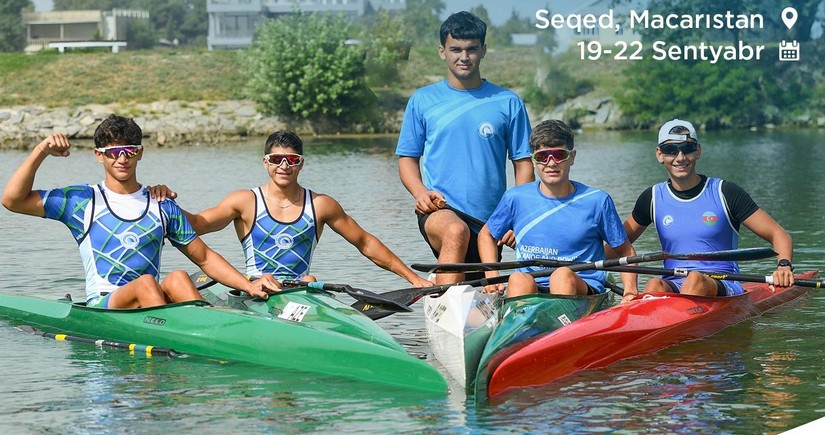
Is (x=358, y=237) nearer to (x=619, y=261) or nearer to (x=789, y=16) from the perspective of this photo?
(x=619, y=261)

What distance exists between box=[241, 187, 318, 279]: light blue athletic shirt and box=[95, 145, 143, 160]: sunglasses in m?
0.99

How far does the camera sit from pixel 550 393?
27.4ft

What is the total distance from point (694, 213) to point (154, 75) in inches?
2172

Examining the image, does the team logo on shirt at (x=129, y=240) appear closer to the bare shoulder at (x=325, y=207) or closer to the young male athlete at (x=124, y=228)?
the young male athlete at (x=124, y=228)

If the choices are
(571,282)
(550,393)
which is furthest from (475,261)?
(550,393)

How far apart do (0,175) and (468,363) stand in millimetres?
26142

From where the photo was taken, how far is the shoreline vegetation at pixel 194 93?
53.4 meters

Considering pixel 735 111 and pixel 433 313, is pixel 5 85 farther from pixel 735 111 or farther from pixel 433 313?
pixel 433 313

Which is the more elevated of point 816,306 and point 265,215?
point 265,215

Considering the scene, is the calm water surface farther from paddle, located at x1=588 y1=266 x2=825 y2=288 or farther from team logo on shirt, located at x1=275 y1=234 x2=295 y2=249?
team logo on shirt, located at x1=275 y1=234 x2=295 y2=249

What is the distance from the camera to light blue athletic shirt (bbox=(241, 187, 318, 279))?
32.7 feet

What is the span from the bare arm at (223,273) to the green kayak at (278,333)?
0.37ft

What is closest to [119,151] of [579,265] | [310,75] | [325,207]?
[325,207]

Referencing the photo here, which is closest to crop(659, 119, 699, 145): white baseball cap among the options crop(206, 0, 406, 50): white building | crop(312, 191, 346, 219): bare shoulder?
crop(312, 191, 346, 219): bare shoulder
